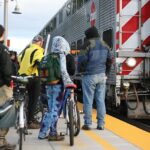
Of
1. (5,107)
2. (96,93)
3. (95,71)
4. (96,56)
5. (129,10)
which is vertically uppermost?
(129,10)

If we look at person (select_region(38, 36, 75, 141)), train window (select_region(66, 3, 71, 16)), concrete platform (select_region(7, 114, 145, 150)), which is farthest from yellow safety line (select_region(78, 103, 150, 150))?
train window (select_region(66, 3, 71, 16))

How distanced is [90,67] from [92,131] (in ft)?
3.76

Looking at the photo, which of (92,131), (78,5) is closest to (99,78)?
(92,131)

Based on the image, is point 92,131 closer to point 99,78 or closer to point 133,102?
point 99,78

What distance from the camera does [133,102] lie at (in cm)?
1127

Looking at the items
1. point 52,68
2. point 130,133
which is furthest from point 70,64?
point 130,133

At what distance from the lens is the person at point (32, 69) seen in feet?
29.1

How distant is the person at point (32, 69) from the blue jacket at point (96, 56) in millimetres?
879

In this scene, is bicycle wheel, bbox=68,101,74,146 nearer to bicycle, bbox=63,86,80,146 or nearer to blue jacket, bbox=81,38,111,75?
bicycle, bbox=63,86,80,146

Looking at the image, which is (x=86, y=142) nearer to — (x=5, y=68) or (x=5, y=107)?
(x=5, y=107)

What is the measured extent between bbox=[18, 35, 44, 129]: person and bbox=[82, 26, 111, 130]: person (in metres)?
0.86

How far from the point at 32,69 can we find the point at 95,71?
114 cm

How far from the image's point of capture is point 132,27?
36.6 ft

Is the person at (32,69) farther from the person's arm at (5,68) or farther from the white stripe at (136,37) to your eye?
the white stripe at (136,37)
